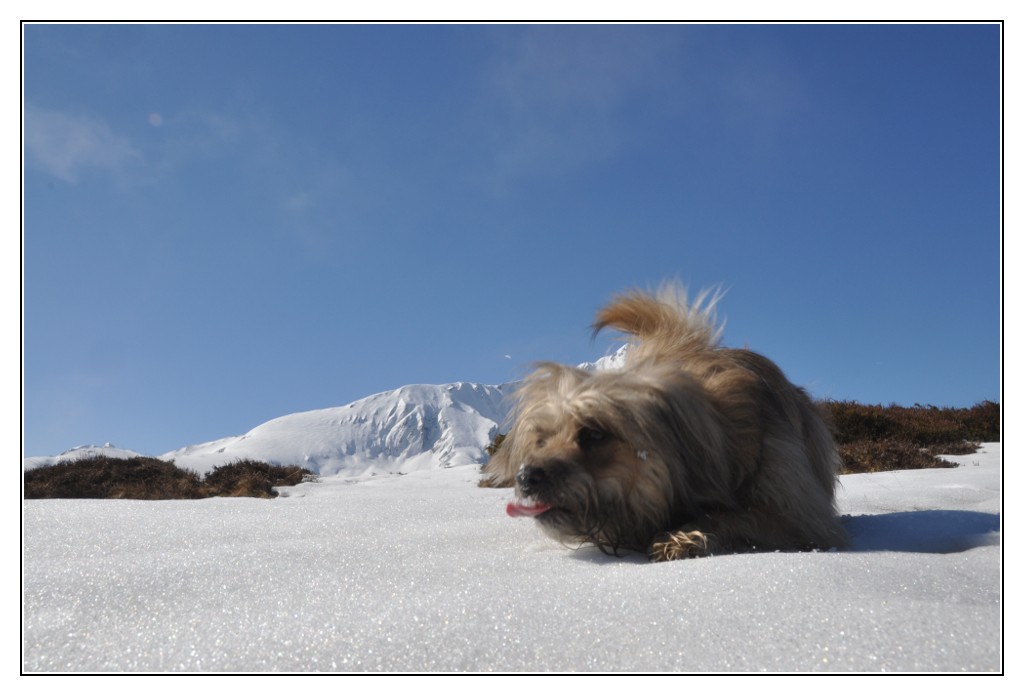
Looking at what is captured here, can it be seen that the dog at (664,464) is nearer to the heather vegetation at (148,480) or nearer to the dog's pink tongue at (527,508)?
the dog's pink tongue at (527,508)

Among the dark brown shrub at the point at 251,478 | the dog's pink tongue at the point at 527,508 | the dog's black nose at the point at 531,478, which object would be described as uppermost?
the dog's black nose at the point at 531,478

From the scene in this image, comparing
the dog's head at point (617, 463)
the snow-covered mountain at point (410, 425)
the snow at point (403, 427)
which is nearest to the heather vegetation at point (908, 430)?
the dog's head at point (617, 463)

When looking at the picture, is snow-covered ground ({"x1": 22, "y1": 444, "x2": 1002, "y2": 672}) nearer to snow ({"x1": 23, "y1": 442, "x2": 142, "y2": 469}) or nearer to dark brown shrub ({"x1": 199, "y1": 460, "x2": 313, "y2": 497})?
dark brown shrub ({"x1": 199, "y1": 460, "x2": 313, "y2": 497})

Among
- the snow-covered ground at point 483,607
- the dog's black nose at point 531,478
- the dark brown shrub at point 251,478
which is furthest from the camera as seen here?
the dark brown shrub at point 251,478

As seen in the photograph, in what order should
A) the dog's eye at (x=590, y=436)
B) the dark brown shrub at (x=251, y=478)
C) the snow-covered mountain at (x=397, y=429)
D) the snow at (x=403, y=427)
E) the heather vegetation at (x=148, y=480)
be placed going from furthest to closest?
1. the snow at (x=403, y=427)
2. the snow-covered mountain at (x=397, y=429)
3. the heather vegetation at (x=148, y=480)
4. the dark brown shrub at (x=251, y=478)
5. the dog's eye at (x=590, y=436)

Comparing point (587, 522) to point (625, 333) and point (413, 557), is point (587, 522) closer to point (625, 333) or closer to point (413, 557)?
point (413, 557)

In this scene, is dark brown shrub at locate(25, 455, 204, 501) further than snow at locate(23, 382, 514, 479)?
No

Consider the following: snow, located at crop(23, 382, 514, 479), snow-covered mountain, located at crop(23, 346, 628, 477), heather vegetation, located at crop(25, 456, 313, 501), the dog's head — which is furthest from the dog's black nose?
snow, located at crop(23, 382, 514, 479)
